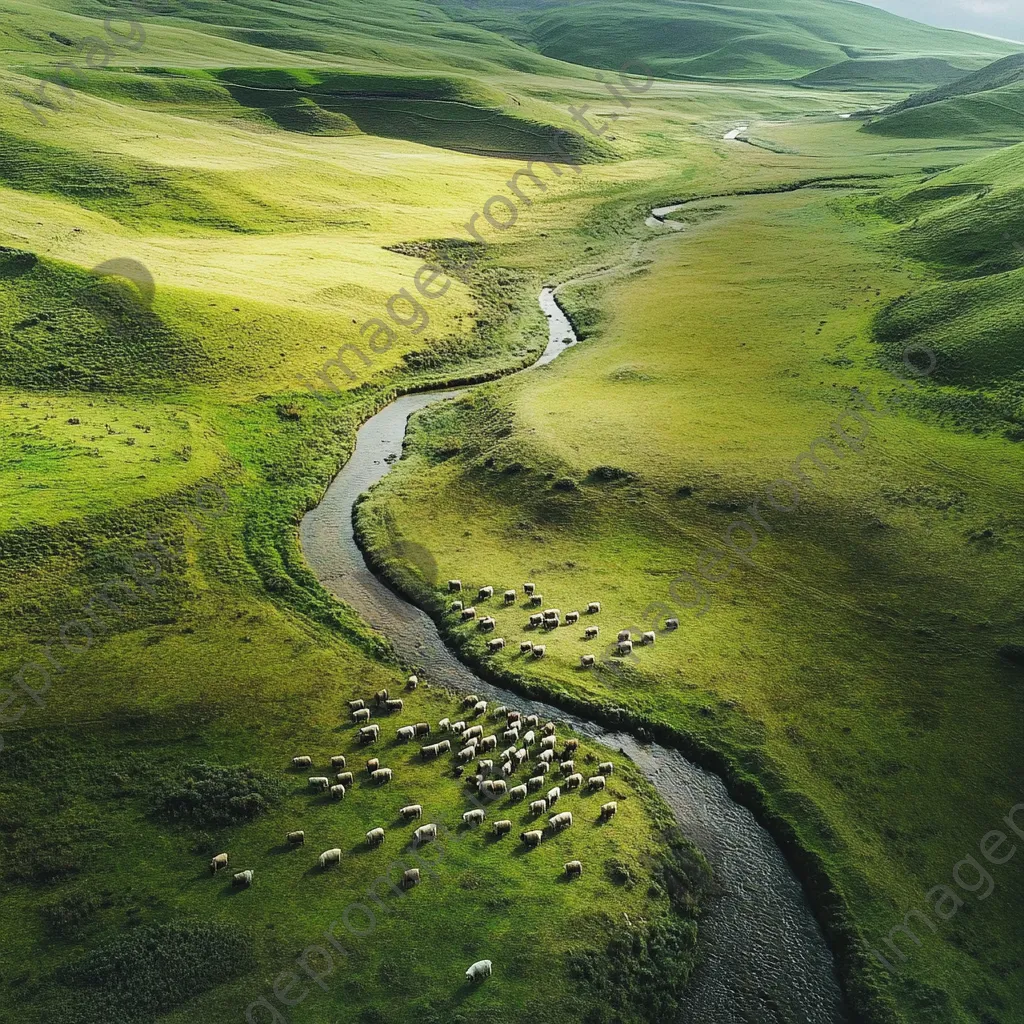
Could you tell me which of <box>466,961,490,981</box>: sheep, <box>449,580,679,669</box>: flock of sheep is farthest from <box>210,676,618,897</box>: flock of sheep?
<box>449,580,679,669</box>: flock of sheep

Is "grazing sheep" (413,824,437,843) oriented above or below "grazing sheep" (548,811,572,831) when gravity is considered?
below

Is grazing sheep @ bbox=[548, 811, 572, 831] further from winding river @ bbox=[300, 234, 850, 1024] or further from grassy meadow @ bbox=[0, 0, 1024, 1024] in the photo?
winding river @ bbox=[300, 234, 850, 1024]

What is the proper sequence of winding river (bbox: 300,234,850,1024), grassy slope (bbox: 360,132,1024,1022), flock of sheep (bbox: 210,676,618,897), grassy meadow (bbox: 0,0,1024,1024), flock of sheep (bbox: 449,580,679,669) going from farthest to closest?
flock of sheep (bbox: 449,580,679,669) → grassy slope (bbox: 360,132,1024,1022) → flock of sheep (bbox: 210,676,618,897) → grassy meadow (bbox: 0,0,1024,1024) → winding river (bbox: 300,234,850,1024)

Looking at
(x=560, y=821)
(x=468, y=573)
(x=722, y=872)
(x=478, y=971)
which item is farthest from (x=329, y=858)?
(x=468, y=573)

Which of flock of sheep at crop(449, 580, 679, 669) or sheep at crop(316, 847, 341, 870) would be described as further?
flock of sheep at crop(449, 580, 679, 669)

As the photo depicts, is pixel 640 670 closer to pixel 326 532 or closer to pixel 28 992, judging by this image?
pixel 326 532

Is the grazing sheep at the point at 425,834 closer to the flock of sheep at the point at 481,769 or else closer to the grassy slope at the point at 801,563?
the flock of sheep at the point at 481,769

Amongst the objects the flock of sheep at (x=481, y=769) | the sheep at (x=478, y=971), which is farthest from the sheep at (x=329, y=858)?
the sheep at (x=478, y=971)
